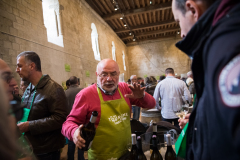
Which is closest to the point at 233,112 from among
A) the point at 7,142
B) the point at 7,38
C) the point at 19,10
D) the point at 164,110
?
the point at 7,142

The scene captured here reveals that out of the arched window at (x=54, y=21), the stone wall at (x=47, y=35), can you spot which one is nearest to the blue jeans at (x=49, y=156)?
the stone wall at (x=47, y=35)

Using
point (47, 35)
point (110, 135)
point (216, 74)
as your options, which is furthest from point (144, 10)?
point (216, 74)

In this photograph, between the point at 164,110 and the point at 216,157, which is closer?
the point at 216,157

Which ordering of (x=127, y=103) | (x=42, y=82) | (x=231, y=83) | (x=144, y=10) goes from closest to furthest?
(x=231, y=83)
(x=127, y=103)
(x=42, y=82)
(x=144, y=10)

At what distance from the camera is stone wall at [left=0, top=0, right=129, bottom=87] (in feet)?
11.5

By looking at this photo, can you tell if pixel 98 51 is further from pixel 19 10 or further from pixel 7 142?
pixel 7 142

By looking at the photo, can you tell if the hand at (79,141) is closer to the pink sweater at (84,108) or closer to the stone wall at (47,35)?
the pink sweater at (84,108)

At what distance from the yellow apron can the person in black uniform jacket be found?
892 mm

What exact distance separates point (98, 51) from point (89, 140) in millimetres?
8569

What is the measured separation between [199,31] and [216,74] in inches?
9.4

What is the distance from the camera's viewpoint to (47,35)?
16.6 feet

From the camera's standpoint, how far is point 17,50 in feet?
12.0

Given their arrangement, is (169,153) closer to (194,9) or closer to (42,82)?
(194,9)

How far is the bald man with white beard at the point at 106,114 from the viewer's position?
147 centimetres
